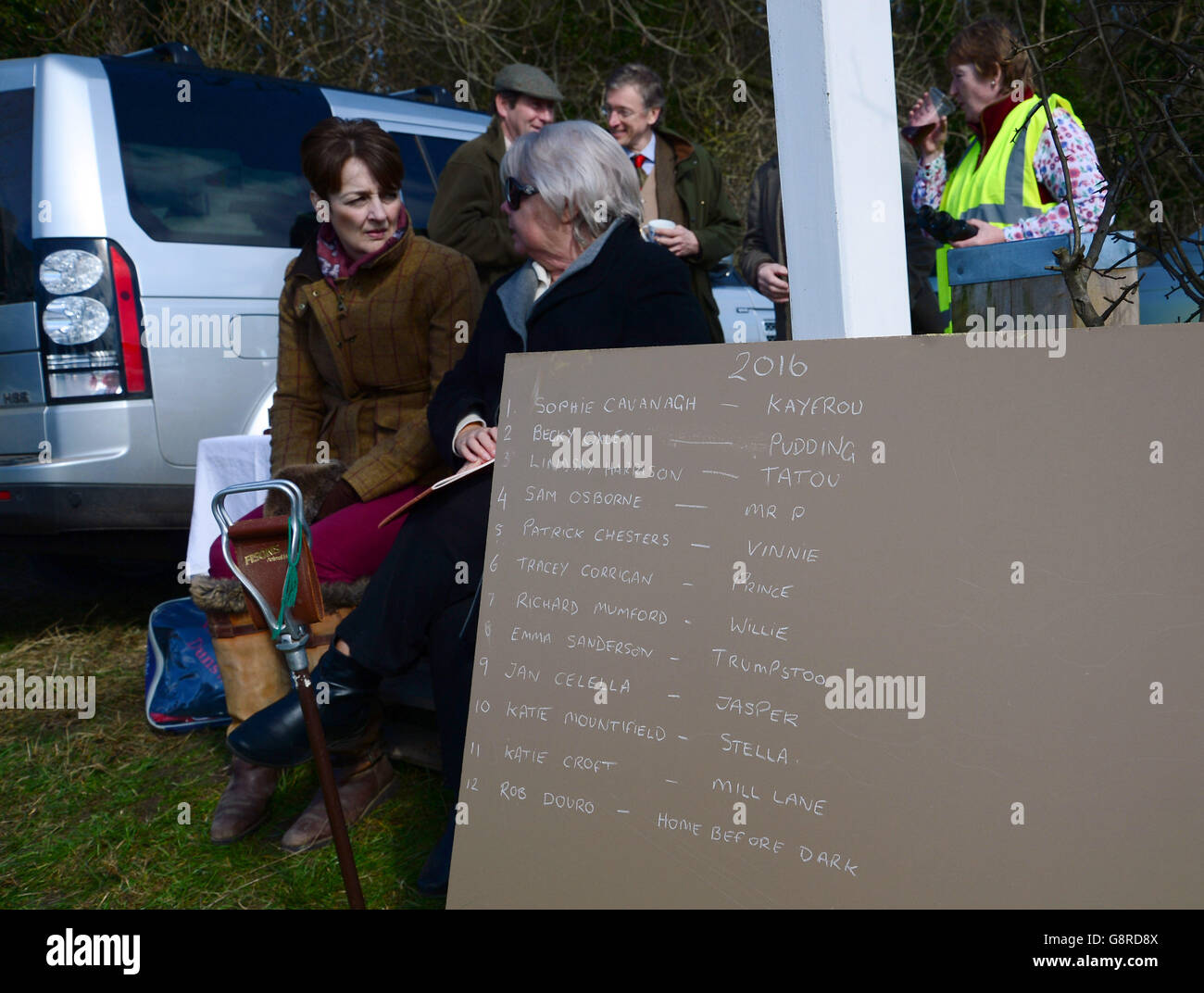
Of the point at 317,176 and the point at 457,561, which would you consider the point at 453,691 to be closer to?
the point at 457,561

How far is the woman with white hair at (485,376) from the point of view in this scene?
2.76 metres

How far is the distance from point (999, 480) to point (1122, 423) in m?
0.21

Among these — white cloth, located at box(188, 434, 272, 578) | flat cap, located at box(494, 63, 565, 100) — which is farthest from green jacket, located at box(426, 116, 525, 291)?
white cloth, located at box(188, 434, 272, 578)

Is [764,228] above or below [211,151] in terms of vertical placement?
below

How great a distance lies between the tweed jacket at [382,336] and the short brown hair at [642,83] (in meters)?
1.24

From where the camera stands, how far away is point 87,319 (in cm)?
402

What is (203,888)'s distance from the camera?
9.30 ft

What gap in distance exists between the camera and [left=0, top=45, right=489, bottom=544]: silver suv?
4023mm

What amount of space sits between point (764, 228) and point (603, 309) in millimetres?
1825

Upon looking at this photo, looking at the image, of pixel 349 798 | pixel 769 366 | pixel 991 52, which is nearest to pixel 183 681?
pixel 349 798

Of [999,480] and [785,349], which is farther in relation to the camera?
[785,349]

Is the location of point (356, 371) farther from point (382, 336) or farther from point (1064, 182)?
point (1064, 182)

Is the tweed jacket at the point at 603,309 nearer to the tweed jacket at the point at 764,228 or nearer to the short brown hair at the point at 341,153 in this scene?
the short brown hair at the point at 341,153
